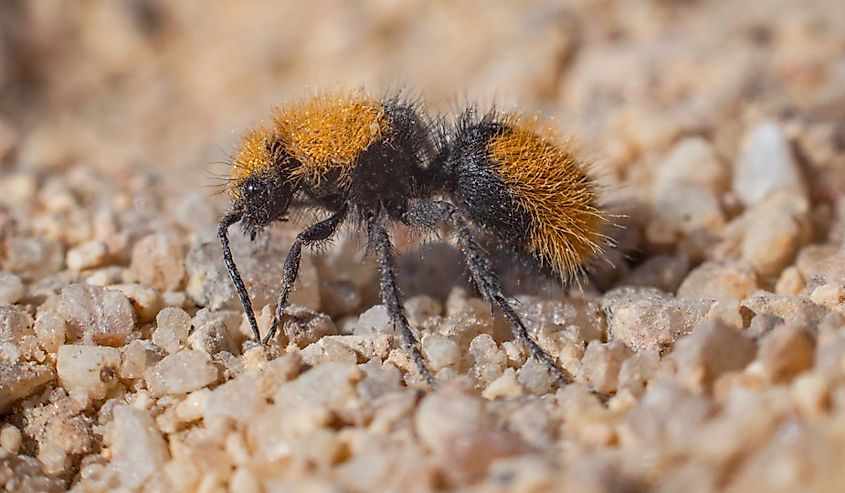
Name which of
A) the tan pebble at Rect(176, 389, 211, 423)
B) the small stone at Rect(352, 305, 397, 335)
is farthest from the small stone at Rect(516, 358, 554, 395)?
the tan pebble at Rect(176, 389, 211, 423)

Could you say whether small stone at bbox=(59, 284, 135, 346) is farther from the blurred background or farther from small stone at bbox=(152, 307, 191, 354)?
the blurred background

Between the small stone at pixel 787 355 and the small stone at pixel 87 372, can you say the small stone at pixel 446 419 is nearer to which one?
the small stone at pixel 787 355

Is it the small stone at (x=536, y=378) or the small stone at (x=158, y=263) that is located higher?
the small stone at (x=158, y=263)

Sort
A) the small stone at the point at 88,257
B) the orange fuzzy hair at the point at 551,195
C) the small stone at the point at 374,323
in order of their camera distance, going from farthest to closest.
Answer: the small stone at the point at 88,257, the orange fuzzy hair at the point at 551,195, the small stone at the point at 374,323

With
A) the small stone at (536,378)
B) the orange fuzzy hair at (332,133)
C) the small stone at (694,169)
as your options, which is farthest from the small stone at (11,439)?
the small stone at (694,169)

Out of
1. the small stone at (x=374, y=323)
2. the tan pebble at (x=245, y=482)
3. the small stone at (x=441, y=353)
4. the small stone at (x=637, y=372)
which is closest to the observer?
the tan pebble at (x=245, y=482)

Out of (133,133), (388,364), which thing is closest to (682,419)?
(388,364)

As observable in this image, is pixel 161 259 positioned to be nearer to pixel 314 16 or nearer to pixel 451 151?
pixel 451 151

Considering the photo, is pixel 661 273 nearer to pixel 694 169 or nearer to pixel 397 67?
pixel 694 169
